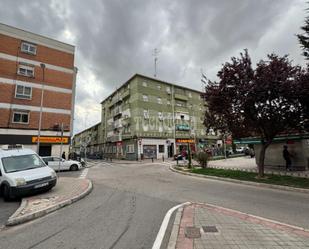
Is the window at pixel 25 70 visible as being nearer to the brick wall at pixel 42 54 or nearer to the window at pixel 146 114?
the brick wall at pixel 42 54

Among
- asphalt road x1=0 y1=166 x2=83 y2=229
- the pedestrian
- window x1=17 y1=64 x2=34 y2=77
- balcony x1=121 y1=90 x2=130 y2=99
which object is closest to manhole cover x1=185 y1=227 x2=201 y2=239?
asphalt road x1=0 y1=166 x2=83 y2=229

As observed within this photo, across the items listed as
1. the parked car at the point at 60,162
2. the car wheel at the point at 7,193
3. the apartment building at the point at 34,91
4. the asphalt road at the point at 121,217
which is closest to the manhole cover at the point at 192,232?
the asphalt road at the point at 121,217

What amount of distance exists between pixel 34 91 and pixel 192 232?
1039 inches

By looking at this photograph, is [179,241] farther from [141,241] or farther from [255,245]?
[255,245]

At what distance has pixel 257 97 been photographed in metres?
10.8

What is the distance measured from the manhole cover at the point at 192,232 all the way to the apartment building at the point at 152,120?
29.9m

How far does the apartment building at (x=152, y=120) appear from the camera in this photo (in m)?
39.1

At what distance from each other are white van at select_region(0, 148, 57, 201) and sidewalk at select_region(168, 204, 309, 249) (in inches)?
238

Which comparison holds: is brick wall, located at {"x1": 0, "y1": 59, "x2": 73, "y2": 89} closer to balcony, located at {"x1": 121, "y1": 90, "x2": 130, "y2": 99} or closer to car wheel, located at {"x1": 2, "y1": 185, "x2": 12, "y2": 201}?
balcony, located at {"x1": 121, "y1": 90, "x2": 130, "y2": 99}

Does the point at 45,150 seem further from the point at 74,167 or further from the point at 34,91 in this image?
the point at 34,91

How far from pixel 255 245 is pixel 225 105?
9351 mm

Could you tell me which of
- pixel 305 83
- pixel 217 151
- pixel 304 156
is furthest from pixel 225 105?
pixel 217 151

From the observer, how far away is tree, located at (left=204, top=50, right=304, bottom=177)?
34.1 ft

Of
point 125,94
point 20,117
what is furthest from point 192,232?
point 125,94
